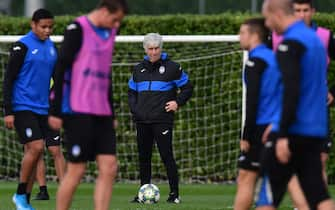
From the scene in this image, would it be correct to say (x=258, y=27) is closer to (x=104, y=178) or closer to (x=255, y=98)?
(x=255, y=98)

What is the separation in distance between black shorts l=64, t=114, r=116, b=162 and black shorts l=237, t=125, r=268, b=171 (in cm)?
110

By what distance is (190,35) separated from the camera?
17.2 meters

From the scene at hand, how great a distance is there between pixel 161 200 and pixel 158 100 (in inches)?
49.0

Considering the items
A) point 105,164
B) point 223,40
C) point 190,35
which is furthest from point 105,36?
point 190,35

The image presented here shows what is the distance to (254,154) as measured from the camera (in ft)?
30.0

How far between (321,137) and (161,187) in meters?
A: 8.64

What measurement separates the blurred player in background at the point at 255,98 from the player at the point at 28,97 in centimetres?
291

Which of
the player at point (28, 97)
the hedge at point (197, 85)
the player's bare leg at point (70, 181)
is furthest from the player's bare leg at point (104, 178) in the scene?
the hedge at point (197, 85)

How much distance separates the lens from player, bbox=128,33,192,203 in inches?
528

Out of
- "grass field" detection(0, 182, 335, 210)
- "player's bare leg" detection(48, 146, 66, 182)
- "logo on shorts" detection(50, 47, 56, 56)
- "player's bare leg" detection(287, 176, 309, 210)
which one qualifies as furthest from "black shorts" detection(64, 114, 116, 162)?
"player's bare leg" detection(48, 146, 66, 182)

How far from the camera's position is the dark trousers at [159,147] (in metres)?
13.4

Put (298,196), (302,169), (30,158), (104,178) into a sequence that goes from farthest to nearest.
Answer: (30,158) < (298,196) < (104,178) < (302,169)

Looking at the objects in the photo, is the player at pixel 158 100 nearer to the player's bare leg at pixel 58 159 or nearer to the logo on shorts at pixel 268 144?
the player's bare leg at pixel 58 159

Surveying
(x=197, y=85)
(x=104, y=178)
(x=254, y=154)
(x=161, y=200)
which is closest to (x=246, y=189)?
(x=254, y=154)
